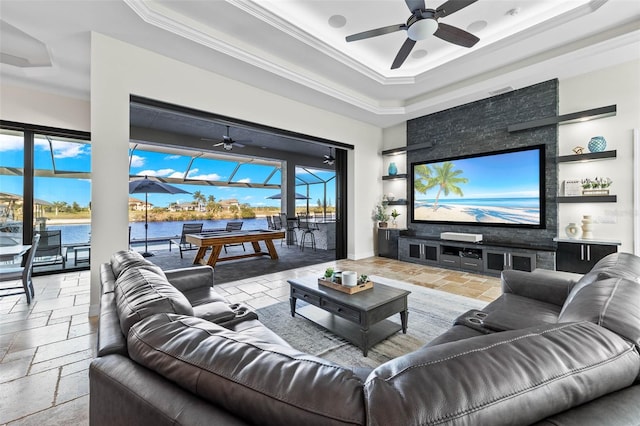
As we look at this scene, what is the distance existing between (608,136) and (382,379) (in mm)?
5686

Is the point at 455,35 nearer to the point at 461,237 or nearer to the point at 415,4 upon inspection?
the point at 415,4

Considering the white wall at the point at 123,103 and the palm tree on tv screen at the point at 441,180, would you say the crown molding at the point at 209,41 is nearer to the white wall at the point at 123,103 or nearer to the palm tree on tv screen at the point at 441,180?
the white wall at the point at 123,103

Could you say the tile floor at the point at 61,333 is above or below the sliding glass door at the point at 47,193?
below

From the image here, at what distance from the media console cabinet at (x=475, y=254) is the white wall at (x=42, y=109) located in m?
6.74

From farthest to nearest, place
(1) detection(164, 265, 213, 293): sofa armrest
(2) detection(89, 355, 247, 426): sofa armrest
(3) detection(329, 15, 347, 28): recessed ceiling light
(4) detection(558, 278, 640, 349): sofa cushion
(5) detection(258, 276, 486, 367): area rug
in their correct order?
(3) detection(329, 15, 347, 28): recessed ceiling light
(1) detection(164, 265, 213, 293): sofa armrest
(5) detection(258, 276, 486, 367): area rug
(4) detection(558, 278, 640, 349): sofa cushion
(2) detection(89, 355, 247, 426): sofa armrest

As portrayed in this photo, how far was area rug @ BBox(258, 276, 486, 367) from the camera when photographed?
2281 mm

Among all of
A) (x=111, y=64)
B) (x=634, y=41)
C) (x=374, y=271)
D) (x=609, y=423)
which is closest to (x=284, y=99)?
(x=111, y=64)

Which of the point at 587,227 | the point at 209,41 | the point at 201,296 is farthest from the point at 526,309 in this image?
the point at 209,41

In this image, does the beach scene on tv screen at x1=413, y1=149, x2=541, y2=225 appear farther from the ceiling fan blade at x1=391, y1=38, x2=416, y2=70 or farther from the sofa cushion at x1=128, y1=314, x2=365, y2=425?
the sofa cushion at x1=128, y1=314, x2=365, y2=425

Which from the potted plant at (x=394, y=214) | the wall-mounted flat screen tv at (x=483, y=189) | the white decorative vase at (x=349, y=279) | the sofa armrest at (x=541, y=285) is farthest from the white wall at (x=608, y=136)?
the white decorative vase at (x=349, y=279)

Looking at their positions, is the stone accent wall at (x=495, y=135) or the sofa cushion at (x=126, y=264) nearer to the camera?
the sofa cushion at (x=126, y=264)

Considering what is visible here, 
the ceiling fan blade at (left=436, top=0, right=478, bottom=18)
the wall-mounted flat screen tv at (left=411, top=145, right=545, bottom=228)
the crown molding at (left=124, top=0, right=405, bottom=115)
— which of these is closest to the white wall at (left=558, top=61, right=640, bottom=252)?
the wall-mounted flat screen tv at (left=411, top=145, right=545, bottom=228)

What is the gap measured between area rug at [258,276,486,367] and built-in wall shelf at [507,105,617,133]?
318 centimetres

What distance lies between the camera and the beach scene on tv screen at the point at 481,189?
186 inches
